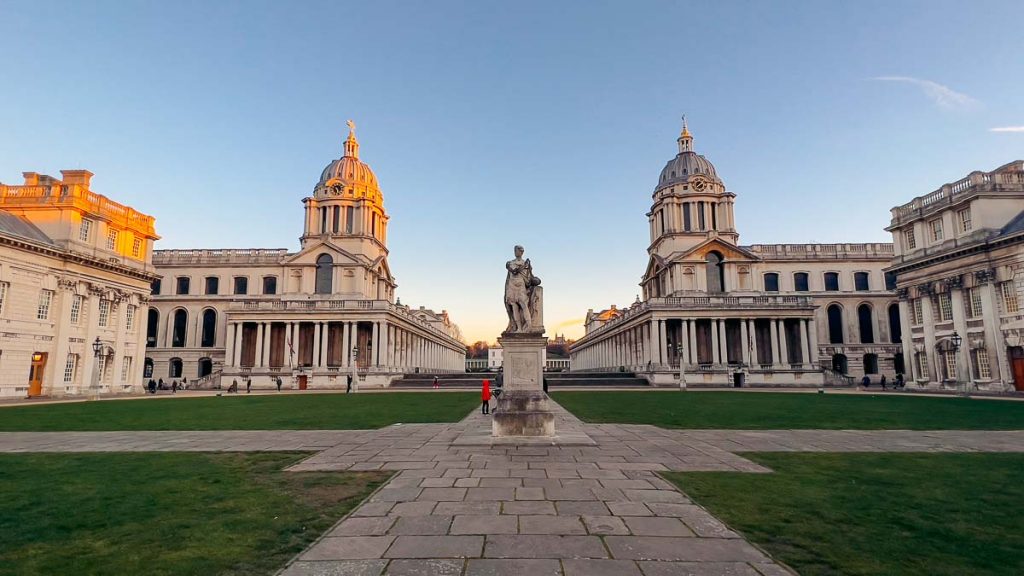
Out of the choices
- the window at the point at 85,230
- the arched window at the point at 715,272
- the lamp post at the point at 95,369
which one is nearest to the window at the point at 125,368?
the lamp post at the point at 95,369

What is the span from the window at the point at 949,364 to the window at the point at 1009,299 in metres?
5.46

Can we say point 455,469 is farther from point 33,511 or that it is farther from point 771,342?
point 771,342

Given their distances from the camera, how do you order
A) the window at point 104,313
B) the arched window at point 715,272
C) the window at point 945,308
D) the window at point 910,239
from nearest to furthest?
the window at point 945,308
the window at point 104,313
the window at point 910,239
the arched window at point 715,272

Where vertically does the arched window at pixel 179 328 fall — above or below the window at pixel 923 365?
above

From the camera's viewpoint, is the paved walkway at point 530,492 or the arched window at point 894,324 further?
the arched window at point 894,324

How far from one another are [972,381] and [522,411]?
40.0 meters

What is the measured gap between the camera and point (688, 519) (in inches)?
242

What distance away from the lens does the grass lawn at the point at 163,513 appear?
4.78 meters

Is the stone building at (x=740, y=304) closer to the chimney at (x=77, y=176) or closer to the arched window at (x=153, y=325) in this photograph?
the chimney at (x=77, y=176)

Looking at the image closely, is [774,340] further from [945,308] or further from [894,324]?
[894,324]

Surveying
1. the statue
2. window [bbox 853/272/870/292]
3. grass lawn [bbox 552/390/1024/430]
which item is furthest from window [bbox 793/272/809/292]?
the statue

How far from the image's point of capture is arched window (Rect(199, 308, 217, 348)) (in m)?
65.8

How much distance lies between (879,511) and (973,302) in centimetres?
4185

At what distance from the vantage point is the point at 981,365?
36562 mm
